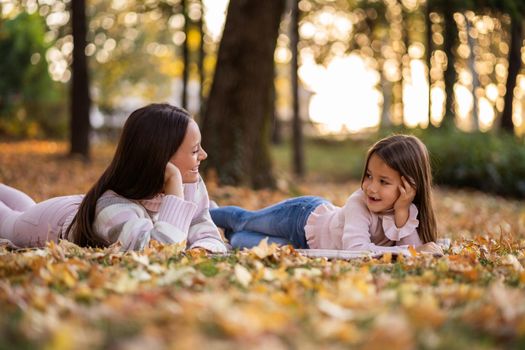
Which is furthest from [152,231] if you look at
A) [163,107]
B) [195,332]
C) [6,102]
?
[6,102]

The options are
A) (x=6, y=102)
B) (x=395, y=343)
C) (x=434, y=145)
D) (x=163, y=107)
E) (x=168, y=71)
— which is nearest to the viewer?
(x=395, y=343)

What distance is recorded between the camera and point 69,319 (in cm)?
215

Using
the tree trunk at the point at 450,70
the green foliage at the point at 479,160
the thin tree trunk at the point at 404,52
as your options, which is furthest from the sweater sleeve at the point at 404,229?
the thin tree trunk at the point at 404,52

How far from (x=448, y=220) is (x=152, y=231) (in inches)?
209

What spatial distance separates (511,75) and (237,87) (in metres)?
10.7

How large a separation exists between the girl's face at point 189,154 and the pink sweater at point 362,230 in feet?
3.19

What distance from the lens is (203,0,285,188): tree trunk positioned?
8938mm

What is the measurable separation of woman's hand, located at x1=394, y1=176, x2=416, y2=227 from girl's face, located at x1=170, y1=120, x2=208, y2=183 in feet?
4.22

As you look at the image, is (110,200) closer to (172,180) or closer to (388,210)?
(172,180)

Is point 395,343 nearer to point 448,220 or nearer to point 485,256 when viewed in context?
point 485,256

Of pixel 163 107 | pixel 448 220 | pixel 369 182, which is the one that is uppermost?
pixel 163 107

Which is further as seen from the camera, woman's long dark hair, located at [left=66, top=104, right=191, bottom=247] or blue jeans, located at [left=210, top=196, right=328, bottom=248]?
blue jeans, located at [left=210, top=196, right=328, bottom=248]

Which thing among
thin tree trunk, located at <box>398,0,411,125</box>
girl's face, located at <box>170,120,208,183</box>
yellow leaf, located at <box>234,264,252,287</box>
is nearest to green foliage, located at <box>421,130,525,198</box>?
thin tree trunk, located at <box>398,0,411,125</box>

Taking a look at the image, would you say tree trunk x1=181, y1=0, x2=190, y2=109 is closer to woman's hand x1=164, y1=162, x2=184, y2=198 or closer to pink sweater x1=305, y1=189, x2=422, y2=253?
pink sweater x1=305, y1=189, x2=422, y2=253
